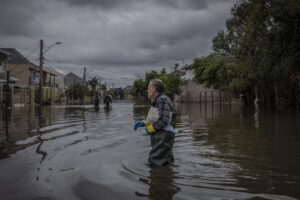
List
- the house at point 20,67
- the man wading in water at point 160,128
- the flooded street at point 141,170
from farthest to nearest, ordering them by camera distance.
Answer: the house at point 20,67
the man wading in water at point 160,128
the flooded street at point 141,170

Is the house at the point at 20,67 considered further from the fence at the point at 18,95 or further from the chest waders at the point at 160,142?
the chest waders at the point at 160,142

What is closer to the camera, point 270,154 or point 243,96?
point 270,154

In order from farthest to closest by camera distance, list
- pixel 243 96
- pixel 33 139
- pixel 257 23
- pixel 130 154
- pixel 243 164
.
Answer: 1. pixel 243 96
2. pixel 257 23
3. pixel 33 139
4. pixel 130 154
5. pixel 243 164

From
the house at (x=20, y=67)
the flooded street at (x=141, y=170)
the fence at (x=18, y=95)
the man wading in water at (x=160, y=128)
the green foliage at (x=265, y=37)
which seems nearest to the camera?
the flooded street at (x=141, y=170)

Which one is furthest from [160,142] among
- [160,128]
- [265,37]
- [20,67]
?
[20,67]

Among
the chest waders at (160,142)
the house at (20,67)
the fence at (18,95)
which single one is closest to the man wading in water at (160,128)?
the chest waders at (160,142)

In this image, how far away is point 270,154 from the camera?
7281mm

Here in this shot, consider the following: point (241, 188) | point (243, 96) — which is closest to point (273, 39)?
point (241, 188)

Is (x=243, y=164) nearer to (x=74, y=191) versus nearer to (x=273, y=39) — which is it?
(x=74, y=191)

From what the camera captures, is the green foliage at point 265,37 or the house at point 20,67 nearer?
the green foliage at point 265,37

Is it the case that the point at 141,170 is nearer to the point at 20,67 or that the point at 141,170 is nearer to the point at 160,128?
the point at 160,128

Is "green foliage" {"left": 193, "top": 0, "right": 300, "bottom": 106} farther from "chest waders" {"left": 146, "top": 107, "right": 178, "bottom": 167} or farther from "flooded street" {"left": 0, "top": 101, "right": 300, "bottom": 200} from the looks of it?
"chest waders" {"left": 146, "top": 107, "right": 178, "bottom": 167}

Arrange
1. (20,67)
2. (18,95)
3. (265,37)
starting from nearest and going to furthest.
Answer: (265,37) < (18,95) < (20,67)

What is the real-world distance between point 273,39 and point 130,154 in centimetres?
1224
